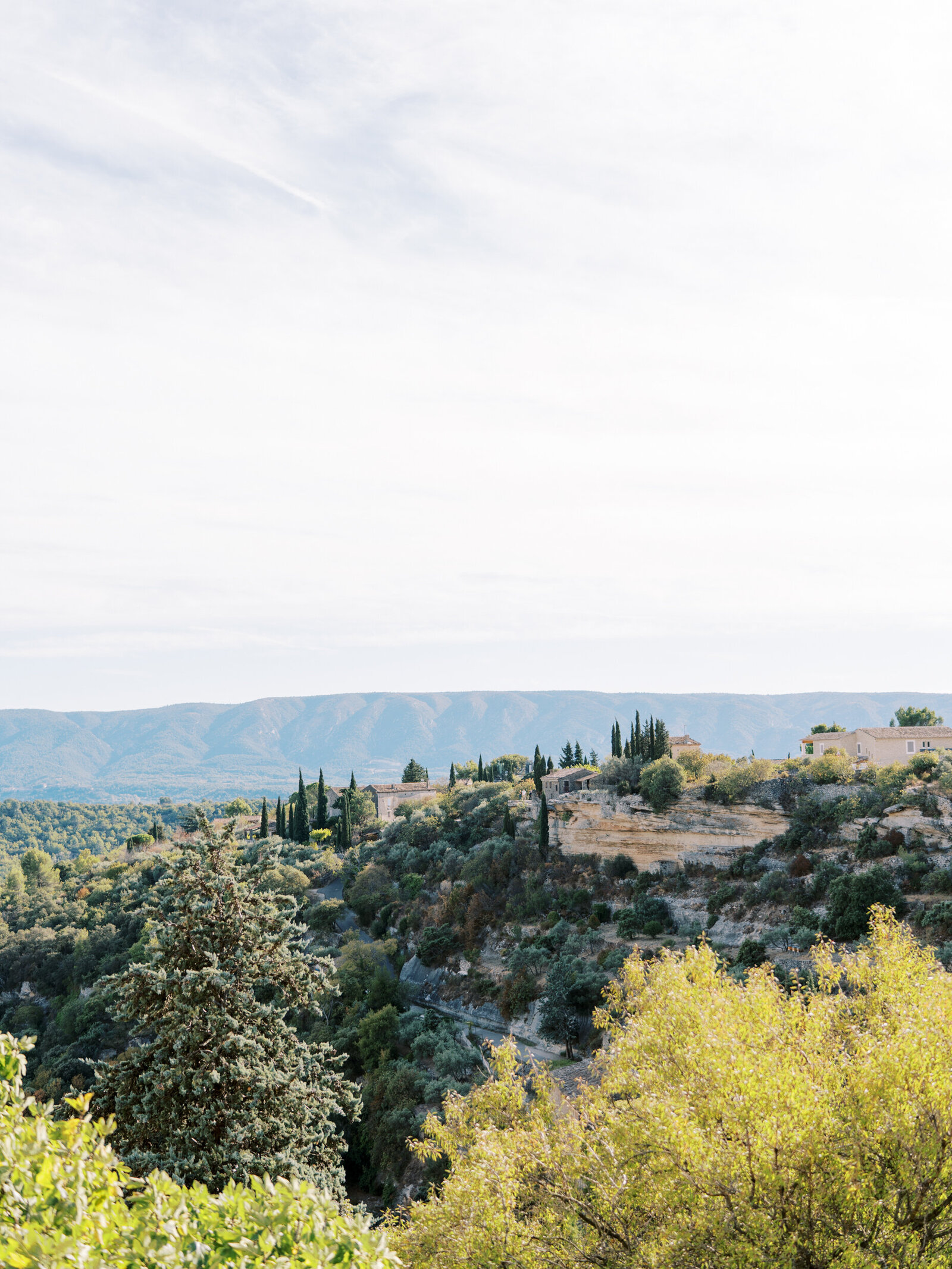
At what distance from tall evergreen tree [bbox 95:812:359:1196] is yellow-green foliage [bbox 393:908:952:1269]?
271 centimetres

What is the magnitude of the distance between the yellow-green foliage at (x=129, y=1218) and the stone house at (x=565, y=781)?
171 ft

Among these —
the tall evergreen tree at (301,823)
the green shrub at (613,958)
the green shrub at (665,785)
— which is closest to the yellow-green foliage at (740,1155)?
the green shrub at (613,958)

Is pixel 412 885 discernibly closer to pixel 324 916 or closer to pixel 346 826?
pixel 324 916

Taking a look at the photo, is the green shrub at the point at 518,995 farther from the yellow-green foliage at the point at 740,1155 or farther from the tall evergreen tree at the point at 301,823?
the tall evergreen tree at the point at 301,823

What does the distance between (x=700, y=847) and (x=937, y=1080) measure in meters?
36.2

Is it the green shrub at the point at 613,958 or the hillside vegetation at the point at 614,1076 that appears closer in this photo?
the hillside vegetation at the point at 614,1076

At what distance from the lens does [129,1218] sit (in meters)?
5.06

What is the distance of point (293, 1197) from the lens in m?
5.33

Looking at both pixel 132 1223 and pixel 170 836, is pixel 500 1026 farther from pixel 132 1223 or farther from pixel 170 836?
pixel 170 836

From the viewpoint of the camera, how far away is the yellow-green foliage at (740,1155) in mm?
8898

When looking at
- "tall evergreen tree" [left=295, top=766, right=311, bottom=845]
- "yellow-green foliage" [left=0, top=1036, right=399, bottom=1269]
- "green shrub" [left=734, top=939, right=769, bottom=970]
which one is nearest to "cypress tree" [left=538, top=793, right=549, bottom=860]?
"green shrub" [left=734, top=939, right=769, bottom=970]

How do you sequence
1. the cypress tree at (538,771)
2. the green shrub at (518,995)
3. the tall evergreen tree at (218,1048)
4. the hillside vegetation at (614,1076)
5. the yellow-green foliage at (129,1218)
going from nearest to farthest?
the yellow-green foliage at (129,1218)
the hillside vegetation at (614,1076)
the tall evergreen tree at (218,1048)
the green shrub at (518,995)
the cypress tree at (538,771)

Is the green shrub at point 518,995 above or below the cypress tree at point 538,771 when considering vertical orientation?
below

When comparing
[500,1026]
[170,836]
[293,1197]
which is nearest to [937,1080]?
[293,1197]
